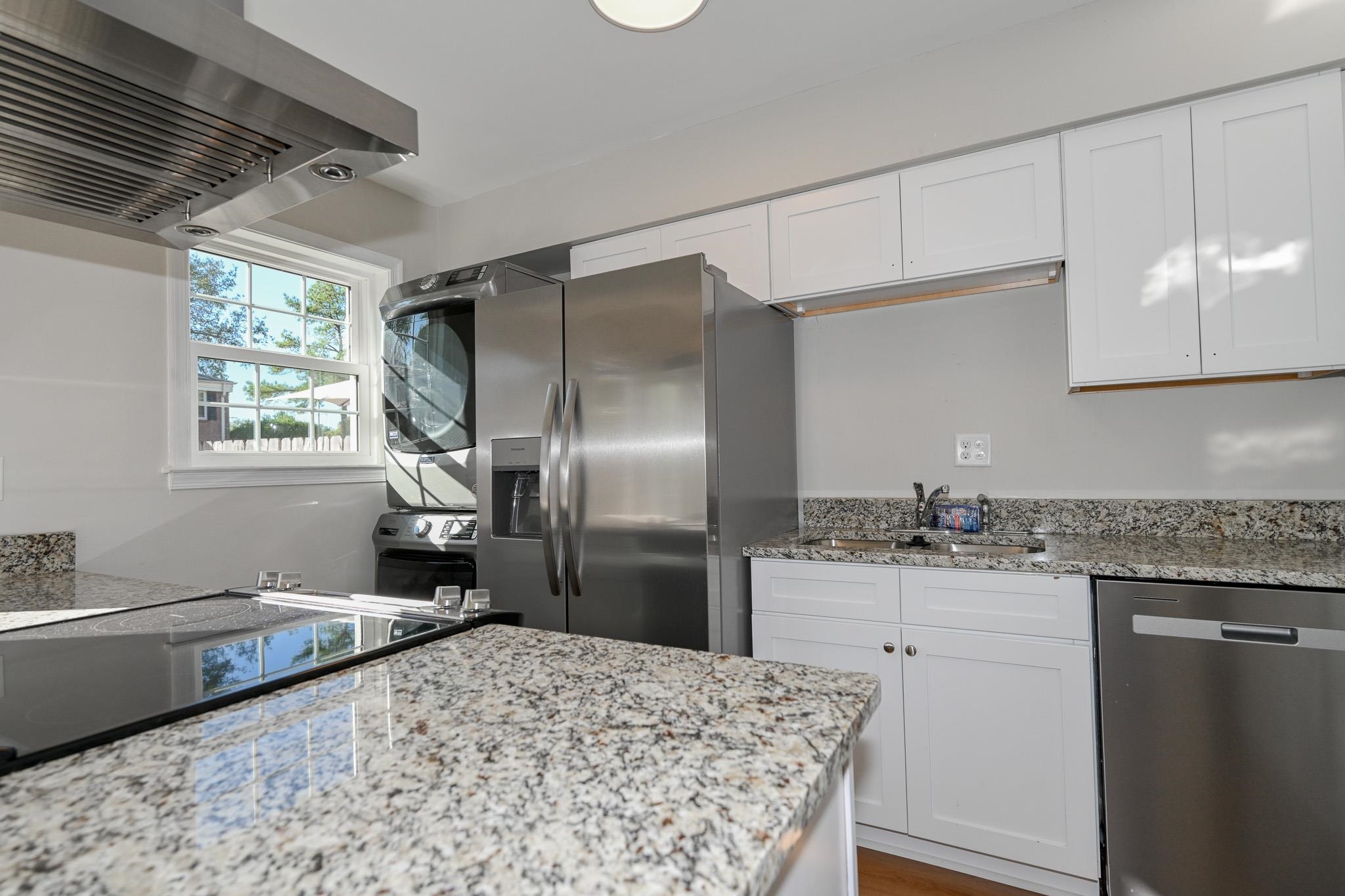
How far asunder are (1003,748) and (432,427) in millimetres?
2386

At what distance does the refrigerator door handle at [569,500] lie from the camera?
7.00ft

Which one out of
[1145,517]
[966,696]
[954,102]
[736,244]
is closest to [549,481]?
[736,244]

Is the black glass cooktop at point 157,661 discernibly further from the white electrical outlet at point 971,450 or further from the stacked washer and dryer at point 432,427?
the white electrical outlet at point 971,450

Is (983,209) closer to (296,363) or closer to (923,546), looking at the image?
(923,546)

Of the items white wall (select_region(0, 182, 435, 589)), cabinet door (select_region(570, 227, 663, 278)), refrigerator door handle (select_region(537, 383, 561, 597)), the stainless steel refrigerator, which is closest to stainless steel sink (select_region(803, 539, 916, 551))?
the stainless steel refrigerator

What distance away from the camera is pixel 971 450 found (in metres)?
2.39

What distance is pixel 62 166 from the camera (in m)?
1.10

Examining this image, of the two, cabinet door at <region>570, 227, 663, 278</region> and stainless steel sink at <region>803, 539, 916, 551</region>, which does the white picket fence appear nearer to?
cabinet door at <region>570, 227, 663, 278</region>

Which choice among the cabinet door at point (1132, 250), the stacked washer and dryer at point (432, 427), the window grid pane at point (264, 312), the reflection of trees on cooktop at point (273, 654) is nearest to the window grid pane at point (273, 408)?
the window grid pane at point (264, 312)

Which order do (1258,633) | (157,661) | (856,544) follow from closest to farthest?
1. (157,661)
2. (1258,633)
3. (856,544)

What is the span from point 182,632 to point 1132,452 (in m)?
2.54

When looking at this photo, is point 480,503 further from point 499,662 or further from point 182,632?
point 499,662

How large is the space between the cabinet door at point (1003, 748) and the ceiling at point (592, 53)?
1.85m

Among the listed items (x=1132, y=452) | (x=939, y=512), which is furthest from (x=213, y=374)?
(x=1132, y=452)
